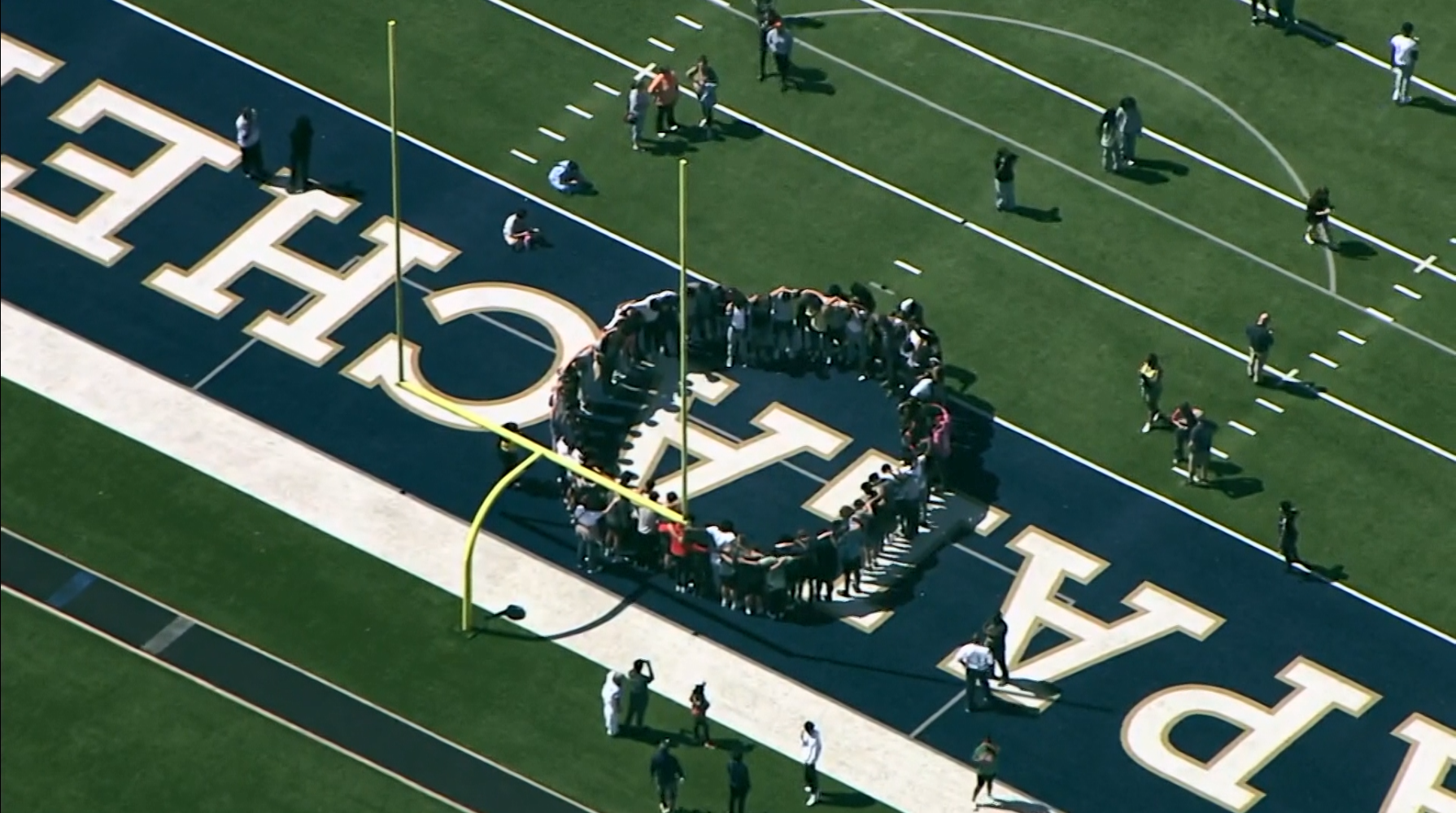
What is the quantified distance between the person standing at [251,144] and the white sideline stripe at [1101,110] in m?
6.79

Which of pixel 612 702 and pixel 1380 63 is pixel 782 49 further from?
pixel 612 702

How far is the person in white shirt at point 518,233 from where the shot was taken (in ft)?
261

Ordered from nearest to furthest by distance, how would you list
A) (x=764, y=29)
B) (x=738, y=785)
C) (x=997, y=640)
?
(x=738, y=785), (x=997, y=640), (x=764, y=29)

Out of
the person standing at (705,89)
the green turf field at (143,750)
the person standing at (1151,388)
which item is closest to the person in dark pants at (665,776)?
the green turf field at (143,750)

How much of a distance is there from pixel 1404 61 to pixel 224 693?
27.7 m

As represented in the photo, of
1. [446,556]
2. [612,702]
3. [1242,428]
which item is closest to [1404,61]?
[1242,428]

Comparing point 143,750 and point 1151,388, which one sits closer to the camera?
point 143,750

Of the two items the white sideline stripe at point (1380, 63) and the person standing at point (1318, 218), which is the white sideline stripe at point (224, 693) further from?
the white sideline stripe at point (1380, 63)

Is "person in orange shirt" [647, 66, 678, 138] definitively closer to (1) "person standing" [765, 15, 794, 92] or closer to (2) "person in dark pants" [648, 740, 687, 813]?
(1) "person standing" [765, 15, 794, 92]

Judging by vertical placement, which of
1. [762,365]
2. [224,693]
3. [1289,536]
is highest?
[1289,536]

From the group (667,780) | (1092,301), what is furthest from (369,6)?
(667,780)

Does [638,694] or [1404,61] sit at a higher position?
[1404,61]

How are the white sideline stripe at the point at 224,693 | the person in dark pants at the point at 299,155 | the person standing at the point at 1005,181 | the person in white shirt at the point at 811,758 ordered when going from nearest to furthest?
the person in white shirt at the point at 811,758 < the white sideline stripe at the point at 224,693 < the person in dark pants at the point at 299,155 < the person standing at the point at 1005,181

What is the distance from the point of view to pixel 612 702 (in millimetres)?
69875
